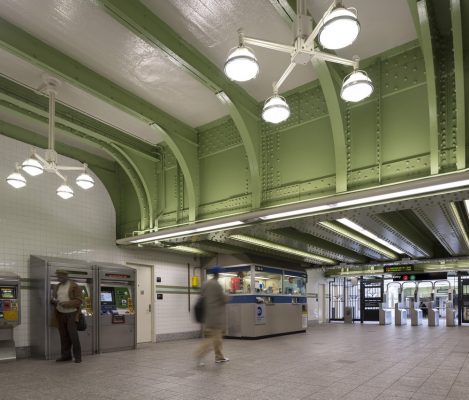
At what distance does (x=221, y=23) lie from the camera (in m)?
5.59

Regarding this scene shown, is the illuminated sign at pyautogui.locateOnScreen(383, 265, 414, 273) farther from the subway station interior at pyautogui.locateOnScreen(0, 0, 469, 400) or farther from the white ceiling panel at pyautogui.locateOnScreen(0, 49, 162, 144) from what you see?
the white ceiling panel at pyautogui.locateOnScreen(0, 49, 162, 144)

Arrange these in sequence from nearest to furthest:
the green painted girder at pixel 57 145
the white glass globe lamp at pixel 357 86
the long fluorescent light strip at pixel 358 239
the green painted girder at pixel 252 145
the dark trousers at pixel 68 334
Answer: the white glass globe lamp at pixel 357 86 < the green painted girder at pixel 252 145 < the dark trousers at pixel 68 334 < the green painted girder at pixel 57 145 < the long fluorescent light strip at pixel 358 239

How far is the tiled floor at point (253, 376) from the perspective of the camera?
4.95 metres

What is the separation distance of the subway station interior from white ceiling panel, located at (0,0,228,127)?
3 cm

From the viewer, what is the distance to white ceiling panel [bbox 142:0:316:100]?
5250mm

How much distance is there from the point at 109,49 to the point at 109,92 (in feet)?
3.02

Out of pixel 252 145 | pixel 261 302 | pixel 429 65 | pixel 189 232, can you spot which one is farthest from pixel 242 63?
pixel 261 302

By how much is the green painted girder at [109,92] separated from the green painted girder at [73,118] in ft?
4.30

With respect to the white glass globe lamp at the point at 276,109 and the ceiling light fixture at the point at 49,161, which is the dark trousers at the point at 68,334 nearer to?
the ceiling light fixture at the point at 49,161

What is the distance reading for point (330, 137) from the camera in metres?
6.69

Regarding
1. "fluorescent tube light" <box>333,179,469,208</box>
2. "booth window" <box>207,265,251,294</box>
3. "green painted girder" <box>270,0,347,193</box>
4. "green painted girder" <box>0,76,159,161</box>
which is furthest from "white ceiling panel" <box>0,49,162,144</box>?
"booth window" <box>207,265,251,294</box>

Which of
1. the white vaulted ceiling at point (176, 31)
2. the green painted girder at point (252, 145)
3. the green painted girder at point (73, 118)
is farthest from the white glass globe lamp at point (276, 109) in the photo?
the green painted girder at point (73, 118)

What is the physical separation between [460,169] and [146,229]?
6.94 m

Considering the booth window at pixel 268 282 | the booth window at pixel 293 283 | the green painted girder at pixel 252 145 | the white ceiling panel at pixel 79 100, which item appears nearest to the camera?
the white ceiling panel at pixel 79 100
